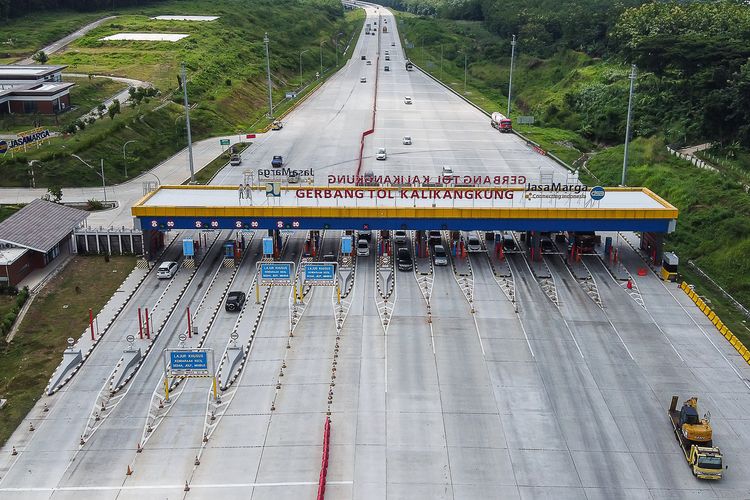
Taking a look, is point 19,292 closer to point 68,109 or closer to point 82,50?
point 68,109

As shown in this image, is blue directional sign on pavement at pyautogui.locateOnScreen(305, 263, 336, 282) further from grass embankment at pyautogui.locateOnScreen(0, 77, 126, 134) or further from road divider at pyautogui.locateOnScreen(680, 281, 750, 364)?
grass embankment at pyautogui.locateOnScreen(0, 77, 126, 134)

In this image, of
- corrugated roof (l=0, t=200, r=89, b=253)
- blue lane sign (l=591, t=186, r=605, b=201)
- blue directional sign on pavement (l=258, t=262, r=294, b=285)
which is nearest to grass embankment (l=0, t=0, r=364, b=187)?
corrugated roof (l=0, t=200, r=89, b=253)

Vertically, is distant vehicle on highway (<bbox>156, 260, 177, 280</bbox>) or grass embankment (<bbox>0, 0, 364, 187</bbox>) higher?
grass embankment (<bbox>0, 0, 364, 187</bbox>)

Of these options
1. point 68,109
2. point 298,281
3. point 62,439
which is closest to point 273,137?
point 68,109

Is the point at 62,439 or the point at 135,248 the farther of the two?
the point at 135,248

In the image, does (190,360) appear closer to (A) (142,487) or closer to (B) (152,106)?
(A) (142,487)
